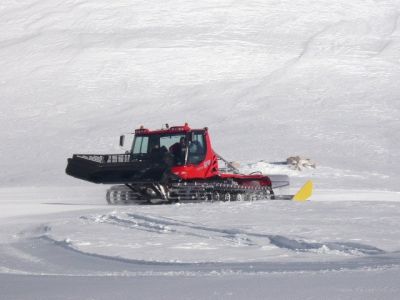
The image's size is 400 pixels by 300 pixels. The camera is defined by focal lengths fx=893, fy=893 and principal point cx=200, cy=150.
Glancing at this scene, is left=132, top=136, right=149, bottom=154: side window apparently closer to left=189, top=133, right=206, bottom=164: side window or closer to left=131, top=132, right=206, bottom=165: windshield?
left=131, top=132, right=206, bottom=165: windshield

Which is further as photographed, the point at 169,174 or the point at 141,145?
the point at 141,145

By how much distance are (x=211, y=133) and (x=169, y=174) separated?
14.1 m

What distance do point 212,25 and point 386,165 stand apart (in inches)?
722

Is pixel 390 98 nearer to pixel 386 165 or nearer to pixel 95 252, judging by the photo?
pixel 386 165

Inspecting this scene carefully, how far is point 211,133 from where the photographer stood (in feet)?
98.5

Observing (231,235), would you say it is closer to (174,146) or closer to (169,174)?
(169,174)

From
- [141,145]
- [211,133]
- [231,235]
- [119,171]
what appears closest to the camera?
[231,235]

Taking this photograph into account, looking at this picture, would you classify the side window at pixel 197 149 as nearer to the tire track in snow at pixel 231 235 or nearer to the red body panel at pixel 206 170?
the red body panel at pixel 206 170

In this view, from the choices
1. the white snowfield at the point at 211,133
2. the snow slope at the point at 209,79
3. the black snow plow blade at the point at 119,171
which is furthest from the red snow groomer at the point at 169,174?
the snow slope at the point at 209,79

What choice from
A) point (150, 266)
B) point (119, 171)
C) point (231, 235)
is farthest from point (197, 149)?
point (150, 266)

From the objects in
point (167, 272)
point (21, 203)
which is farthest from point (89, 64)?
point (167, 272)

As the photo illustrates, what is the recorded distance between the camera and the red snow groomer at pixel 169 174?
52.2 ft

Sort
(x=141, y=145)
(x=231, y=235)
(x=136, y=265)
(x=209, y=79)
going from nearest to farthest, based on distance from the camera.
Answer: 1. (x=136, y=265)
2. (x=231, y=235)
3. (x=141, y=145)
4. (x=209, y=79)

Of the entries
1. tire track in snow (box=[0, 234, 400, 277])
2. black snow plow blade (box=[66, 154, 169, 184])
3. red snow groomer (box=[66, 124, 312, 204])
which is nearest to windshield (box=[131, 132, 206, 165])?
red snow groomer (box=[66, 124, 312, 204])
